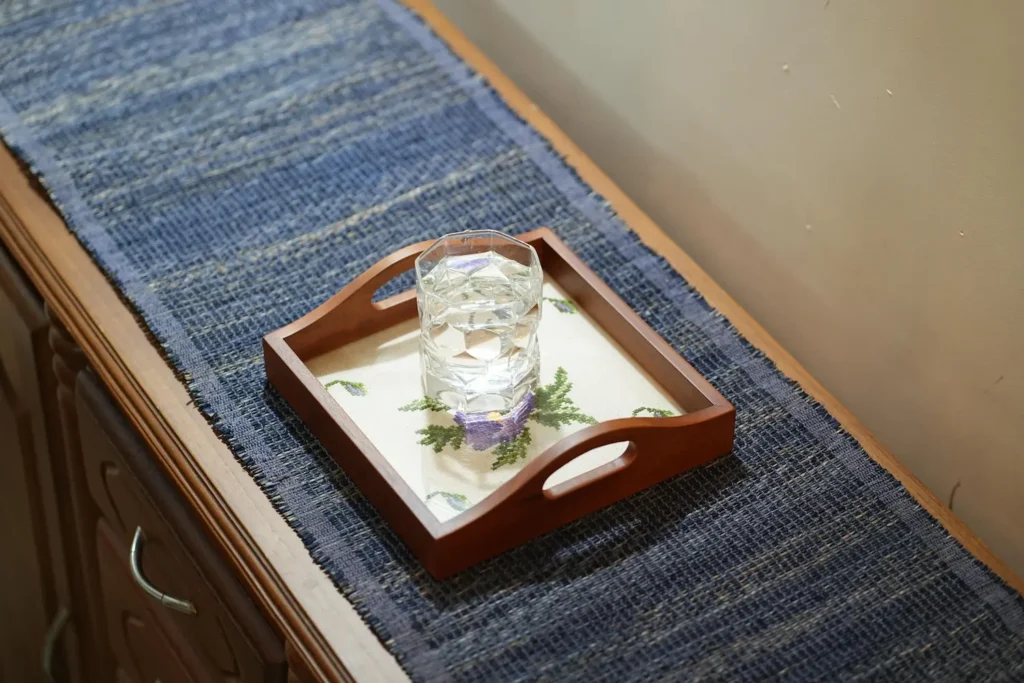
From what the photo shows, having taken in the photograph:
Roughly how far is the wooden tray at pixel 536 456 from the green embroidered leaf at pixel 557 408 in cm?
1

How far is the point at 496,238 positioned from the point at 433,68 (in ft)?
1.26

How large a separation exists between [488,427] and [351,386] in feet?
0.35

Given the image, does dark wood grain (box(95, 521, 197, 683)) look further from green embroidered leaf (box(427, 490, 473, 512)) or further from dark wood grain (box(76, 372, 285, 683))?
green embroidered leaf (box(427, 490, 473, 512))

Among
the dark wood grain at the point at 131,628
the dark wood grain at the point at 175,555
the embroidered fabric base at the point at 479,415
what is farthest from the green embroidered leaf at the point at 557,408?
the dark wood grain at the point at 131,628

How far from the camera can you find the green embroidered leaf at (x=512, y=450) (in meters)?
0.78

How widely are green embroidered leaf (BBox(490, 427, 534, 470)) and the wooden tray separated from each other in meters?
0.01

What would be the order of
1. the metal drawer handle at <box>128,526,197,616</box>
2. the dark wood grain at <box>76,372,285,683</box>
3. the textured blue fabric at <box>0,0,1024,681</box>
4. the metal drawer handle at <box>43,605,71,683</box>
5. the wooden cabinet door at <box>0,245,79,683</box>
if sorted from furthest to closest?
the metal drawer handle at <box>43,605,71,683</box> < the wooden cabinet door at <box>0,245,79,683</box> < the metal drawer handle at <box>128,526,197,616</box> < the dark wood grain at <box>76,372,285,683</box> < the textured blue fabric at <box>0,0,1024,681</box>

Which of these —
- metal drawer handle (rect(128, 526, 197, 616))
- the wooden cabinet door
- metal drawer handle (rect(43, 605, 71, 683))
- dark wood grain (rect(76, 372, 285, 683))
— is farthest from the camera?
metal drawer handle (rect(43, 605, 71, 683))

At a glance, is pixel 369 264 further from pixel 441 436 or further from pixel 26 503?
pixel 26 503

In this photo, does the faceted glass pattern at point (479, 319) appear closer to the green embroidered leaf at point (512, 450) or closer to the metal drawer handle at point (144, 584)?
the green embroidered leaf at point (512, 450)

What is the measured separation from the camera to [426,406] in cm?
81

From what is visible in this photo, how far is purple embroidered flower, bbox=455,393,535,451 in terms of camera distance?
79cm

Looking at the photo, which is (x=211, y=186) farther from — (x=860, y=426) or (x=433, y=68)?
(x=860, y=426)

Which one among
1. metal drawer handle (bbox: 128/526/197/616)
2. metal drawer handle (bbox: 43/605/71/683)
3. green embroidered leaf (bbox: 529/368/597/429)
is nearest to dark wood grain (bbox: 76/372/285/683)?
metal drawer handle (bbox: 128/526/197/616)
